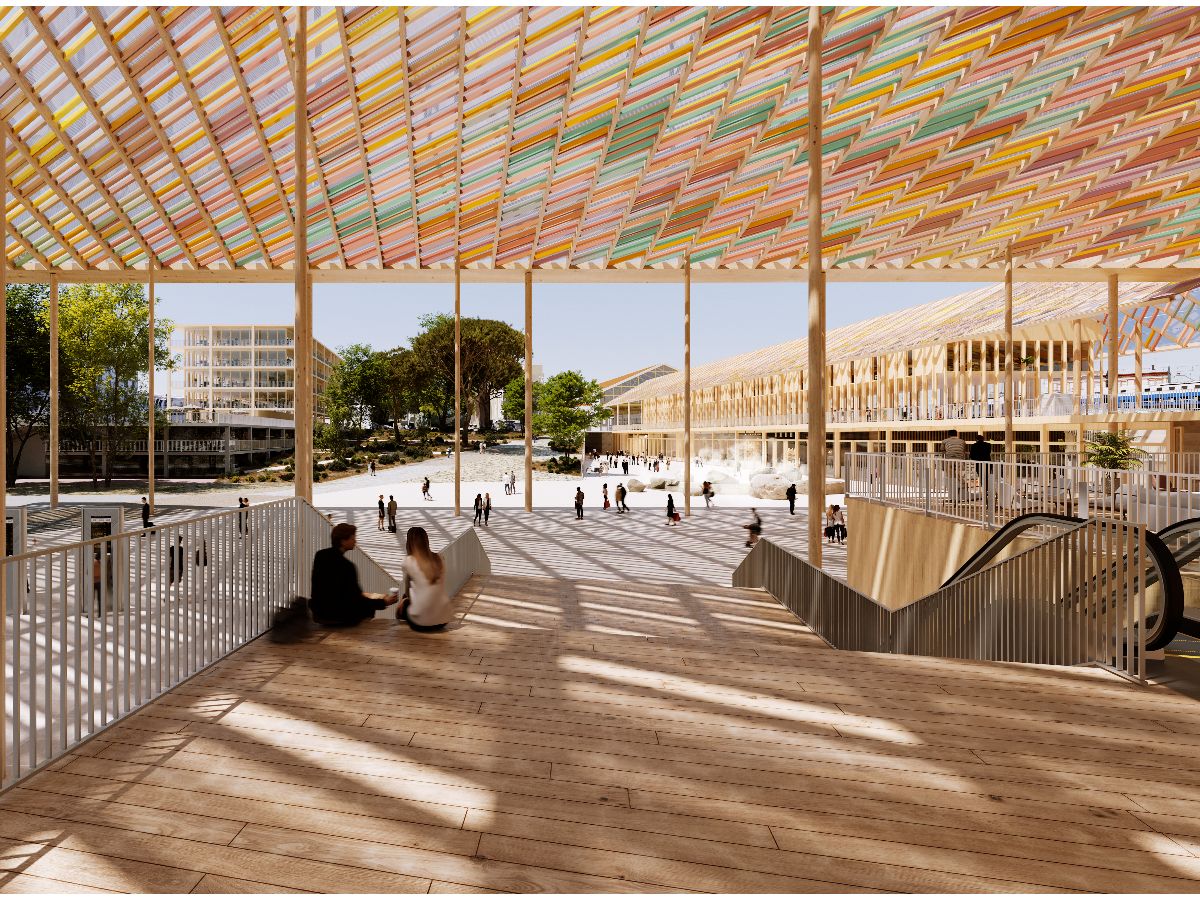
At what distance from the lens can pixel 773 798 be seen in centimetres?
296

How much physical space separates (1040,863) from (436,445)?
53.8m

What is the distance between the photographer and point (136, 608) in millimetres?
3953

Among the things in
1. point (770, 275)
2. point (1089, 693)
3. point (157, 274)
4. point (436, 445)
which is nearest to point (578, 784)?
point (1089, 693)

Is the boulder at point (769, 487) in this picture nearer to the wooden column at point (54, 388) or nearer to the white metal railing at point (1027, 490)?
the white metal railing at point (1027, 490)

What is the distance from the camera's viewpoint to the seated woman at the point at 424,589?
5.55 m

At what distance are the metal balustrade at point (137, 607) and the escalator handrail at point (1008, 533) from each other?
6235 millimetres

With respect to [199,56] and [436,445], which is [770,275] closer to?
[199,56]

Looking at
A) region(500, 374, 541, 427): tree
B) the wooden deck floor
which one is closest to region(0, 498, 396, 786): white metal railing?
the wooden deck floor

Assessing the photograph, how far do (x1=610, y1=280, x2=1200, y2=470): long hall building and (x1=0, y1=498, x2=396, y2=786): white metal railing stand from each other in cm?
1825

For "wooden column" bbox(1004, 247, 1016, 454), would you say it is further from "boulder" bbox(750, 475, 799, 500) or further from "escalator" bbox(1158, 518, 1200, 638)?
"boulder" bbox(750, 475, 799, 500)

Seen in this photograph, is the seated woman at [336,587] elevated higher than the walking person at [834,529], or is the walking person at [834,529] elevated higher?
the seated woman at [336,587]

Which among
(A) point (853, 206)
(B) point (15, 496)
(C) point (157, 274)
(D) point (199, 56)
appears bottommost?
(B) point (15, 496)

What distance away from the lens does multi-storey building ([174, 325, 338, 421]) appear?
70.9m

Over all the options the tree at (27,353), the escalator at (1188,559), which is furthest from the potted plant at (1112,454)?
the tree at (27,353)
